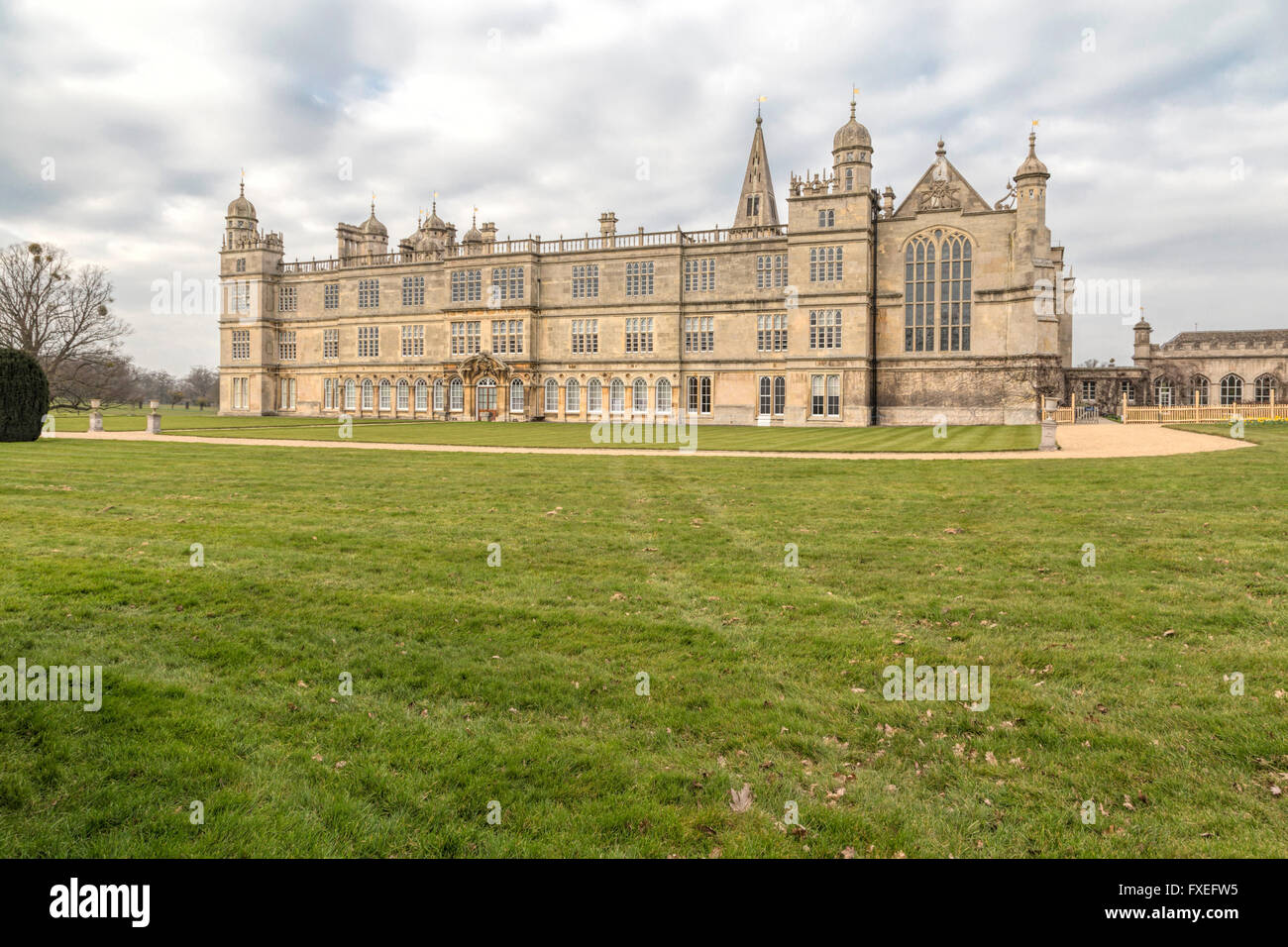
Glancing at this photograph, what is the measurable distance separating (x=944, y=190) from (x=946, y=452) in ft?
104

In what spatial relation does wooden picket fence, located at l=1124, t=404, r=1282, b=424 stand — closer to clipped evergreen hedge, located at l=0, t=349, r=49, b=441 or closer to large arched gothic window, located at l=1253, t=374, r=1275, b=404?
large arched gothic window, located at l=1253, t=374, r=1275, b=404

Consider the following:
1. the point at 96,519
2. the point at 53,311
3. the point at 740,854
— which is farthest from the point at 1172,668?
the point at 53,311

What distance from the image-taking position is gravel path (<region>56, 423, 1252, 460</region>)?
2405cm

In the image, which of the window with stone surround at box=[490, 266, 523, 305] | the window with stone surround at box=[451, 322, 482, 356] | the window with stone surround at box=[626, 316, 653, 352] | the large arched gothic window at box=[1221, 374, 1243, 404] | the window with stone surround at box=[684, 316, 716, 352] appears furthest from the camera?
the window with stone surround at box=[451, 322, 482, 356]

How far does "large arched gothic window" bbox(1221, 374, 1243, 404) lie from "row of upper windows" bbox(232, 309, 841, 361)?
2808 cm

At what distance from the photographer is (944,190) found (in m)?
49.9

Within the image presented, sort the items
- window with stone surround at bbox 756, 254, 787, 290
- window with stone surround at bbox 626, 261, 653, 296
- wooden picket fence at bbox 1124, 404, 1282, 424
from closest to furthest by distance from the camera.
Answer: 1. wooden picket fence at bbox 1124, 404, 1282, 424
2. window with stone surround at bbox 756, 254, 787, 290
3. window with stone surround at bbox 626, 261, 653, 296

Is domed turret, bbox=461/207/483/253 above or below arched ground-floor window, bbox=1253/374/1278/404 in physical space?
above

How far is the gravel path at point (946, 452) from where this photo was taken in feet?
78.9

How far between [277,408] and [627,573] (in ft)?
236

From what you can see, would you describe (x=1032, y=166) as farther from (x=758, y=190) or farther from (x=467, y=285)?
(x=467, y=285)

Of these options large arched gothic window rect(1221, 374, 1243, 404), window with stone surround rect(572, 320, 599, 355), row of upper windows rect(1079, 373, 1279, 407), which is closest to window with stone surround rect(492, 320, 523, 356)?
window with stone surround rect(572, 320, 599, 355)

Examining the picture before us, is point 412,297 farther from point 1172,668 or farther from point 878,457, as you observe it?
point 1172,668

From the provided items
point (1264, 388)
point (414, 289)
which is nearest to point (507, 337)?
point (414, 289)
